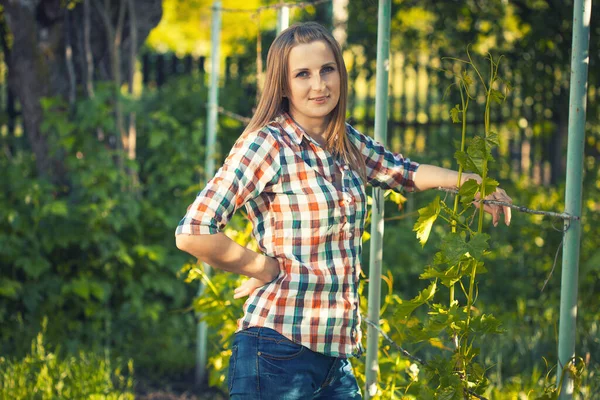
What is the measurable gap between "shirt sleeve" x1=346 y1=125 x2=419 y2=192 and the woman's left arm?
3 cm

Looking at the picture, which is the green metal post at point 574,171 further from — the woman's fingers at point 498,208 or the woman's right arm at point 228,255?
the woman's right arm at point 228,255

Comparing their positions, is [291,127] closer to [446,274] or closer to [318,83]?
[318,83]

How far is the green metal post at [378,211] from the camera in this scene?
262 cm

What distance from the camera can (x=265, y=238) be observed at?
221 cm

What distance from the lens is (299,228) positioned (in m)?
2.15

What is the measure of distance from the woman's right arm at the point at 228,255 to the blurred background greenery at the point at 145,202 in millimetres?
1211

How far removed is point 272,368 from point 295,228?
1.15ft

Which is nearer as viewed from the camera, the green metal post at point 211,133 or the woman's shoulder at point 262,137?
the woman's shoulder at point 262,137

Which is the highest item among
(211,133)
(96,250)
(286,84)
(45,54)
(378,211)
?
(45,54)

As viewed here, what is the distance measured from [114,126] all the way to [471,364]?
12.0 feet

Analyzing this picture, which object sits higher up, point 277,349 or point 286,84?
point 286,84

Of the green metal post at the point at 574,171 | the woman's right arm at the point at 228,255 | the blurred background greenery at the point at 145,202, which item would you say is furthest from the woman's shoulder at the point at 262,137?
the blurred background greenery at the point at 145,202

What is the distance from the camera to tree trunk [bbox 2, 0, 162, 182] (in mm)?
5547

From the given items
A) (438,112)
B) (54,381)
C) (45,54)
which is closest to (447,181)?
(54,381)
